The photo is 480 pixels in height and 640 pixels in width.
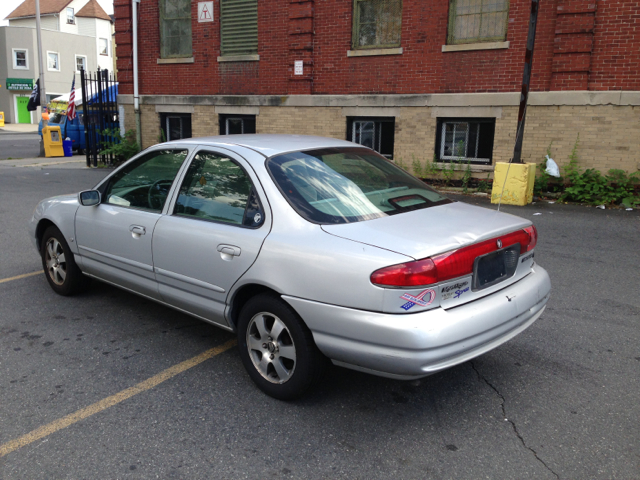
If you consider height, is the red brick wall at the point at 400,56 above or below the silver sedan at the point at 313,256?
above

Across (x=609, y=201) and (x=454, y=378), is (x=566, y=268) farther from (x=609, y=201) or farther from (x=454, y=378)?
(x=609, y=201)

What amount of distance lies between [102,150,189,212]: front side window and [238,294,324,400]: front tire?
1286 millimetres

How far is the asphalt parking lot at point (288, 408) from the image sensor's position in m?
2.88

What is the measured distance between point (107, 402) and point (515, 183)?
9159 mm

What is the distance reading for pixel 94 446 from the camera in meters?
3.01

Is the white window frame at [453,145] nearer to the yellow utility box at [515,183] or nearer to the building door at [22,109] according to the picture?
the yellow utility box at [515,183]

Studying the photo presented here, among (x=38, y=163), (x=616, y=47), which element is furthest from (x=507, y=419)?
(x=38, y=163)

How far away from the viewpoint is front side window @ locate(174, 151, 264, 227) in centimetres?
366

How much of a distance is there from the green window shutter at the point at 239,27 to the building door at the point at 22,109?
43399 mm

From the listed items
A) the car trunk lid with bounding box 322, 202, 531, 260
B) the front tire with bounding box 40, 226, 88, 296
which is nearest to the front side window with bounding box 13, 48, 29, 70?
the front tire with bounding box 40, 226, 88, 296

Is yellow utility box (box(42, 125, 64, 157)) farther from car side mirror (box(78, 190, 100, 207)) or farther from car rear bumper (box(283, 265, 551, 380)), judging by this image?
car rear bumper (box(283, 265, 551, 380))

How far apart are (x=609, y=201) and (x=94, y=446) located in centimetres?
1051

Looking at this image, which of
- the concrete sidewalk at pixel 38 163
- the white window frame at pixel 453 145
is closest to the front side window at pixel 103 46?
the concrete sidewalk at pixel 38 163

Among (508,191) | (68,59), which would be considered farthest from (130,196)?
(68,59)
